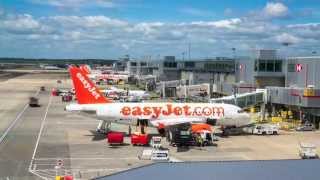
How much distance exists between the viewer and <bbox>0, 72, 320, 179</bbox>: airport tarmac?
46406 millimetres

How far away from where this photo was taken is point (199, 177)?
73.8ft

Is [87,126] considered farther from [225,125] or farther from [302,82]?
[302,82]

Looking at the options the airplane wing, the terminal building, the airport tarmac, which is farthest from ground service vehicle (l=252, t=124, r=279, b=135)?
the terminal building

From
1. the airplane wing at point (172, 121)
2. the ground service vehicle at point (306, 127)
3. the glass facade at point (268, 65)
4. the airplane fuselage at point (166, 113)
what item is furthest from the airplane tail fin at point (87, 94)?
the glass facade at point (268, 65)

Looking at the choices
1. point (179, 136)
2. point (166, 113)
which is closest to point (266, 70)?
point (166, 113)

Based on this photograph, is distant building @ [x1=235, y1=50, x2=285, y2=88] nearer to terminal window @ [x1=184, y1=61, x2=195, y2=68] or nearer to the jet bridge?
the jet bridge

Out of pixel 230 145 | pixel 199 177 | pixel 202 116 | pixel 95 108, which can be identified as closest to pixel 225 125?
pixel 202 116

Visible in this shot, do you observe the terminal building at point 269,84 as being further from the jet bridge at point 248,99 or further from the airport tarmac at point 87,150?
the airport tarmac at point 87,150

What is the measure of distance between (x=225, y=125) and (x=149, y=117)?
9.98 meters

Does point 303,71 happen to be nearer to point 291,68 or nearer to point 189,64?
point 291,68

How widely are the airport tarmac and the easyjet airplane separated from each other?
3.20m

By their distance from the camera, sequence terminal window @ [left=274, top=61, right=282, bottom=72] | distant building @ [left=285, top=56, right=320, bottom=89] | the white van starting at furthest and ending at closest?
terminal window @ [left=274, top=61, right=282, bottom=72], distant building @ [left=285, top=56, right=320, bottom=89], the white van

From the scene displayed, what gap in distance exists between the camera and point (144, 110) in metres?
66.2

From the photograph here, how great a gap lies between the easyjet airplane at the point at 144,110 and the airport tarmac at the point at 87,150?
320 centimetres
